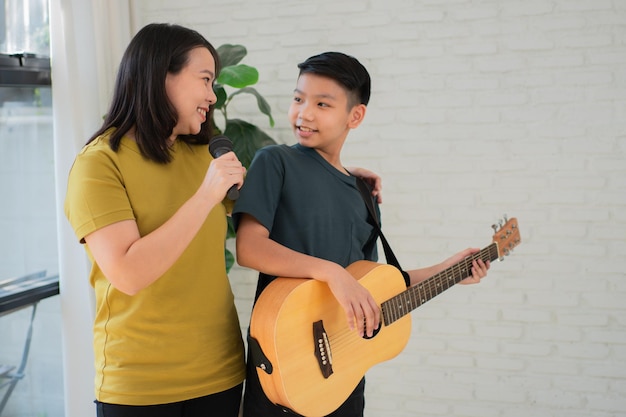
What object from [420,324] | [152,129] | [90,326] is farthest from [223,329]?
[420,324]

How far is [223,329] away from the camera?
5.32ft

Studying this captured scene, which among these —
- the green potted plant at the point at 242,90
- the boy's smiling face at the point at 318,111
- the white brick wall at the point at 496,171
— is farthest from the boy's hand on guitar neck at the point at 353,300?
the white brick wall at the point at 496,171

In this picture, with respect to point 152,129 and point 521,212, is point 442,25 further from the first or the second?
point 152,129

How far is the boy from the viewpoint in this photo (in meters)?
1.62

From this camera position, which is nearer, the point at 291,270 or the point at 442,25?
the point at 291,270

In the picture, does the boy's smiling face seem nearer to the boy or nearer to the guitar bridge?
the boy

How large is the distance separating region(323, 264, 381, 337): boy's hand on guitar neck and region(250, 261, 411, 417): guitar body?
63mm

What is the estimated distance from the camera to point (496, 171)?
10.2 ft

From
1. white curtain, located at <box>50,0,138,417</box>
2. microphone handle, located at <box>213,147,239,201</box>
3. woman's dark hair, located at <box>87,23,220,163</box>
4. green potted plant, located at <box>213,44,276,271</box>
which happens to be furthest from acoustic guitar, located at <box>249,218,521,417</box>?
white curtain, located at <box>50,0,138,417</box>

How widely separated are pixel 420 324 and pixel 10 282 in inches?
72.8

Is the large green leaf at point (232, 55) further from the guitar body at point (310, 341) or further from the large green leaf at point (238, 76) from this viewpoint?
the guitar body at point (310, 341)

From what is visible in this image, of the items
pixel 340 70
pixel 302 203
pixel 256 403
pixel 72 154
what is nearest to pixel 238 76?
pixel 72 154

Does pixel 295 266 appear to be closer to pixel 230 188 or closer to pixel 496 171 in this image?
pixel 230 188

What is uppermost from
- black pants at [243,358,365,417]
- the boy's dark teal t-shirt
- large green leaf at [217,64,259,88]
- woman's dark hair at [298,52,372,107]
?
large green leaf at [217,64,259,88]
